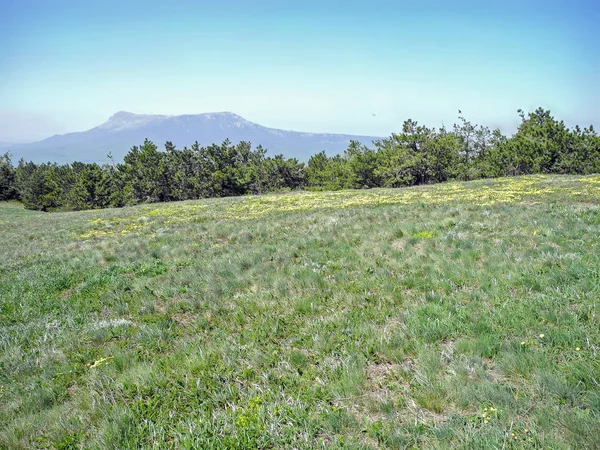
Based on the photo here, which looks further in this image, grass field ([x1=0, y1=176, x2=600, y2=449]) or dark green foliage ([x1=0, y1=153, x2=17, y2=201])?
dark green foliage ([x1=0, y1=153, x2=17, y2=201])

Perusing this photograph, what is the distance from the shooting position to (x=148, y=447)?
12.6 ft

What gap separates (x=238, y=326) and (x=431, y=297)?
13.4ft

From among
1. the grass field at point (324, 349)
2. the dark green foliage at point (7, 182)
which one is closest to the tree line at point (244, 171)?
the dark green foliage at point (7, 182)

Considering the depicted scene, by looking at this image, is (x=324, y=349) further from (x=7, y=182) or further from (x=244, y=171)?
(x=7, y=182)

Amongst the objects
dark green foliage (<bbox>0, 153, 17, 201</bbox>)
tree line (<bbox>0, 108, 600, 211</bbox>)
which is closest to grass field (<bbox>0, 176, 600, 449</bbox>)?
tree line (<bbox>0, 108, 600, 211</bbox>)

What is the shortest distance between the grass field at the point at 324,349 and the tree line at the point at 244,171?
227ft

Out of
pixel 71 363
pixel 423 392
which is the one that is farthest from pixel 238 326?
pixel 423 392

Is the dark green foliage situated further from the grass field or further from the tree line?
the grass field

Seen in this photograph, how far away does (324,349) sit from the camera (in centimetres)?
553

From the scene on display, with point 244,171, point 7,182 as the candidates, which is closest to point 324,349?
point 244,171

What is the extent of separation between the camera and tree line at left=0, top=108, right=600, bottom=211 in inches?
3012

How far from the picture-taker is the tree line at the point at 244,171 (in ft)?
251

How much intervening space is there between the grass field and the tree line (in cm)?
6910

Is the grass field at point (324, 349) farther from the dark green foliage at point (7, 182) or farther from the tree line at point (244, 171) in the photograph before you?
the dark green foliage at point (7, 182)
